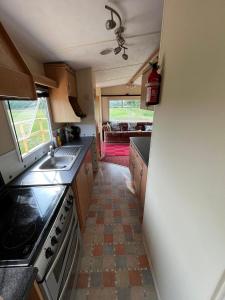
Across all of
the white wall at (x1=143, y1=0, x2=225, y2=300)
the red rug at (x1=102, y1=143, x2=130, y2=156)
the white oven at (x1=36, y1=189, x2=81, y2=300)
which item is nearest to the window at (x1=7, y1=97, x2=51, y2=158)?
the white oven at (x1=36, y1=189, x2=81, y2=300)

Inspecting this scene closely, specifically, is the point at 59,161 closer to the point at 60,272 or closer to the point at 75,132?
the point at 75,132

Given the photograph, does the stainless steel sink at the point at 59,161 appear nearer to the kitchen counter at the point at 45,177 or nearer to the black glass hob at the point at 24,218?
the kitchen counter at the point at 45,177

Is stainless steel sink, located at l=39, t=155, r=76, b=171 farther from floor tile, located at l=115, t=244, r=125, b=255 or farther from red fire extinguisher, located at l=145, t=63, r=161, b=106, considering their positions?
red fire extinguisher, located at l=145, t=63, r=161, b=106

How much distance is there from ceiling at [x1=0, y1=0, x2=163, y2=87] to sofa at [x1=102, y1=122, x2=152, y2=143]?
150 inches

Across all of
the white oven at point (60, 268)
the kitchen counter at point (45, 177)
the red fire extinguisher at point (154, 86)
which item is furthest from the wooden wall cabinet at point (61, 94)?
the white oven at point (60, 268)

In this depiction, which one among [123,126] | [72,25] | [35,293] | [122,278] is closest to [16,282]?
[35,293]

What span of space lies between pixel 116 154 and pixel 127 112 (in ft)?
11.0

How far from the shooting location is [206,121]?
1.96 ft

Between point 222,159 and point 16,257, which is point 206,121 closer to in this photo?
point 222,159

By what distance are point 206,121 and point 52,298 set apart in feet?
4.02

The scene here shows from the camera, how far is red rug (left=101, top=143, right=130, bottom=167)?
4117 mm

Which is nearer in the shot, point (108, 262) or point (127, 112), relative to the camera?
point (108, 262)

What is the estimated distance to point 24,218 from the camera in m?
0.98

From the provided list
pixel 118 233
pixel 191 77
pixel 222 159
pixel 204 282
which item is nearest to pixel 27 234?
pixel 204 282
